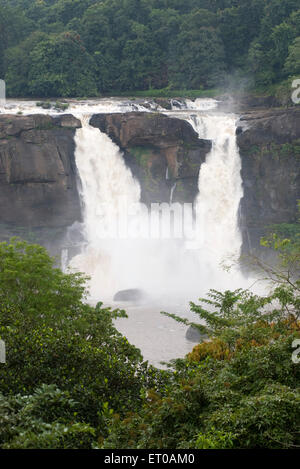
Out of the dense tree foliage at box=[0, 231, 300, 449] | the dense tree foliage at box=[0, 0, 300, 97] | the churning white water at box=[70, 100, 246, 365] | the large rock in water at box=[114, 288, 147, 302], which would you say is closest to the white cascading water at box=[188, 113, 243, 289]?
the churning white water at box=[70, 100, 246, 365]

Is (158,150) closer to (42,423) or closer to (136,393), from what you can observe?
(136,393)

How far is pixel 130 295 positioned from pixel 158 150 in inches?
421

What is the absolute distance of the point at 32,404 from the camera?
7434 mm

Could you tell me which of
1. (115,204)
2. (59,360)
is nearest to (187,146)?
(115,204)

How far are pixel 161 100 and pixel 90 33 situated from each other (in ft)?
53.3

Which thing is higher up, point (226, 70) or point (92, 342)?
point (226, 70)

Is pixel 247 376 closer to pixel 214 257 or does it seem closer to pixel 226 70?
pixel 214 257

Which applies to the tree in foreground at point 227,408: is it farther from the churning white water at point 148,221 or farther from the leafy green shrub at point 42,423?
the churning white water at point 148,221

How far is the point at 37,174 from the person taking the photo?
31.4m

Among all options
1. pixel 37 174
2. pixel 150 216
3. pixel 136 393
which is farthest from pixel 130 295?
pixel 136 393

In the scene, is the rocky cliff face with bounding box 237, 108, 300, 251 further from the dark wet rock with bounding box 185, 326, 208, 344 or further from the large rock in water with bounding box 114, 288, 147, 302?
the dark wet rock with bounding box 185, 326, 208, 344

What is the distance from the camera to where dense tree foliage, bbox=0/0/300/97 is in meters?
45.9

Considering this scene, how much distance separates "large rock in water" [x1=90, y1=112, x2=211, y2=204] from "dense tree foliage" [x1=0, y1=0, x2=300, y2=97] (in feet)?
47.5
